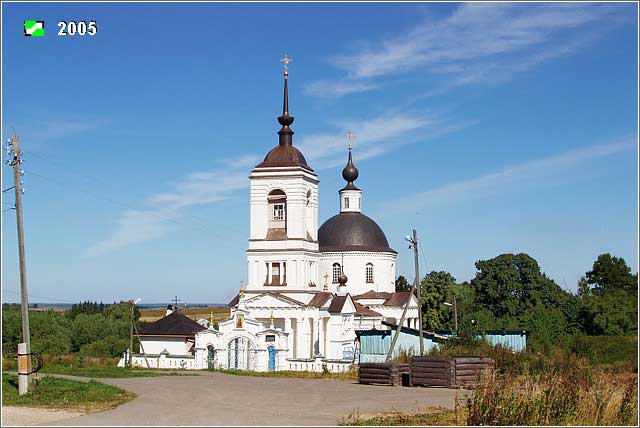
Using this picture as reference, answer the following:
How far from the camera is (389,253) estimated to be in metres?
58.8

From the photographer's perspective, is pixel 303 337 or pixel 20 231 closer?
pixel 20 231

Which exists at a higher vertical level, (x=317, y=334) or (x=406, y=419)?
(x=317, y=334)

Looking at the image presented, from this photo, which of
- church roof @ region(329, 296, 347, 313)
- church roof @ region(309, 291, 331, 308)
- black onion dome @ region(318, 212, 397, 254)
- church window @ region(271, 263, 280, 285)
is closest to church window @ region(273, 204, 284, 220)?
church window @ region(271, 263, 280, 285)

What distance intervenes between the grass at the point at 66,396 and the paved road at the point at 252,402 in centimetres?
58

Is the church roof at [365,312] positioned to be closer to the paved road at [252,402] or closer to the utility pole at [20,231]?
the paved road at [252,402]

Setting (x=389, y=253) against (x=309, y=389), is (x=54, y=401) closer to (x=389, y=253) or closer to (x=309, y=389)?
(x=309, y=389)

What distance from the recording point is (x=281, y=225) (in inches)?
1927

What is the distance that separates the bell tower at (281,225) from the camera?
158 ft

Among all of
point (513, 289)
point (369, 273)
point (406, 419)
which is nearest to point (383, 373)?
point (406, 419)

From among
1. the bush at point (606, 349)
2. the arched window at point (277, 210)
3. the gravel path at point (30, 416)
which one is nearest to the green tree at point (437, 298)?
the arched window at point (277, 210)

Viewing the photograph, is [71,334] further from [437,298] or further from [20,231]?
[20,231]

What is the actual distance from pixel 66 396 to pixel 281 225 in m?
27.4

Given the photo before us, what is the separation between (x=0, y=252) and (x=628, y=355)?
2975cm

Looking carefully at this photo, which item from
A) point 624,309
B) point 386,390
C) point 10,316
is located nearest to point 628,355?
point 624,309
